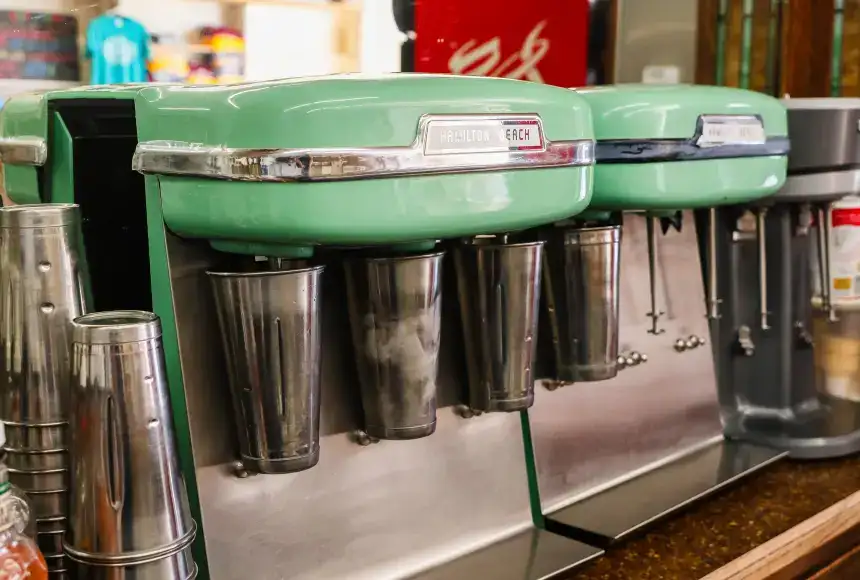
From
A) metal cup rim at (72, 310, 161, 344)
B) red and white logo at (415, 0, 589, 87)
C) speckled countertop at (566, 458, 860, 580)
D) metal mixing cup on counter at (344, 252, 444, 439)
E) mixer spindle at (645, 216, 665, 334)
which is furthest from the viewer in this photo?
red and white logo at (415, 0, 589, 87)

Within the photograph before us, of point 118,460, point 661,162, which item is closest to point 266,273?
point 118,460

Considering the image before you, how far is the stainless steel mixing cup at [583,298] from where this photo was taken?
3.13 ft

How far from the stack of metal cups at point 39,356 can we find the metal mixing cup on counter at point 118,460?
0.06 metres

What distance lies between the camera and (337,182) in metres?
0.62

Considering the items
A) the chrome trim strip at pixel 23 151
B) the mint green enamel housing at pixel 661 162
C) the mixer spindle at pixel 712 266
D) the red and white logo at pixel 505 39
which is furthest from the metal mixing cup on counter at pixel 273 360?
the red and white logo at pixel 505 39

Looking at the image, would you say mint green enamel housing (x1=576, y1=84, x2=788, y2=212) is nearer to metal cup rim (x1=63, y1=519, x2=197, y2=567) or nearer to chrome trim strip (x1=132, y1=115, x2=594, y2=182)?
chrome trim strip (x1=132, y1=115, x2=594, y2=182)

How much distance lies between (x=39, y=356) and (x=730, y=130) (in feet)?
2.32

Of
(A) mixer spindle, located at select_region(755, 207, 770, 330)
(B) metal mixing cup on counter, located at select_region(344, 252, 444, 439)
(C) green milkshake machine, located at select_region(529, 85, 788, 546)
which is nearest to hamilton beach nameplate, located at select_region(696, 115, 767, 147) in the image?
(C) green milkshake machine, located at select_region(529, 85, 788, 546)

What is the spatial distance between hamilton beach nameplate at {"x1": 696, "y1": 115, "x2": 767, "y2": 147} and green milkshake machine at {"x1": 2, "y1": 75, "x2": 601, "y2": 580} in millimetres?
221

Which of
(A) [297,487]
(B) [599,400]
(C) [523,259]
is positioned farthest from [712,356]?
(A) [297,487]

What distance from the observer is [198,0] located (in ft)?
7.25

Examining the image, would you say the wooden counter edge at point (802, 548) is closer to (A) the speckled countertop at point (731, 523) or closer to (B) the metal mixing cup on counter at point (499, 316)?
(A) the speckled countertop at point (731, 523)

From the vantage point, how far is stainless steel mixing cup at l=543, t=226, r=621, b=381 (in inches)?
37.5

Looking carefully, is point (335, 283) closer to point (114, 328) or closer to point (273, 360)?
point (273, 360)
